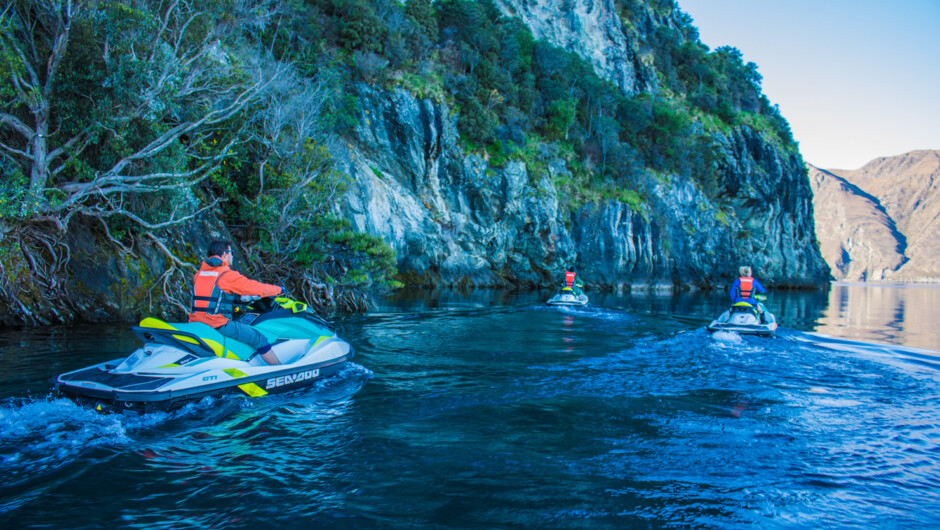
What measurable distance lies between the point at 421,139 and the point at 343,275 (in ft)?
60.3

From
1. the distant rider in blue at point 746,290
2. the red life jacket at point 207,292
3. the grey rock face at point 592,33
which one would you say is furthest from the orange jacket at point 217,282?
the grey rock face at point 592,33

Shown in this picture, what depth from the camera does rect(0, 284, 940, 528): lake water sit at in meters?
3.65

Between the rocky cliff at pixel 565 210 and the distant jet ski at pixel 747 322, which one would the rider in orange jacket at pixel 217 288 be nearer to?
the distant jet ski at pixel 747 322

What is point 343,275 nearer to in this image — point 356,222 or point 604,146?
point 356,222

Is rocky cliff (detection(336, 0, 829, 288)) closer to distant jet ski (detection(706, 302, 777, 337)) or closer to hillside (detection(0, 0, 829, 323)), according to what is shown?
hillside (detection(0, 0, 829, 323))

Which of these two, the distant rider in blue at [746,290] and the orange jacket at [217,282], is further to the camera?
the distant rider in blue at [746,290]

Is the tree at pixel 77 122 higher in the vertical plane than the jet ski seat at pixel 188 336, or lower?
higher

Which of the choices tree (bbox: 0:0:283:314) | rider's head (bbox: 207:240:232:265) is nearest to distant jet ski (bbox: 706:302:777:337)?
rider's head (bbox: 207:240:232:265)

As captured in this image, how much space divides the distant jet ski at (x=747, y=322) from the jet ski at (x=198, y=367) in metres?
10.1

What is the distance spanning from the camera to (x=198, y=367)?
5.59m

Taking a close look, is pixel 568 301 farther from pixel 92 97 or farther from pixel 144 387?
pixel 144 387

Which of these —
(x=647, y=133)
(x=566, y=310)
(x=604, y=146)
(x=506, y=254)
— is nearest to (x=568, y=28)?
(x=647, y=133)

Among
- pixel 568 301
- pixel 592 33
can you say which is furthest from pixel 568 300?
pixel 592 33

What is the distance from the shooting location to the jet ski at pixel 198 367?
5.09 metres
